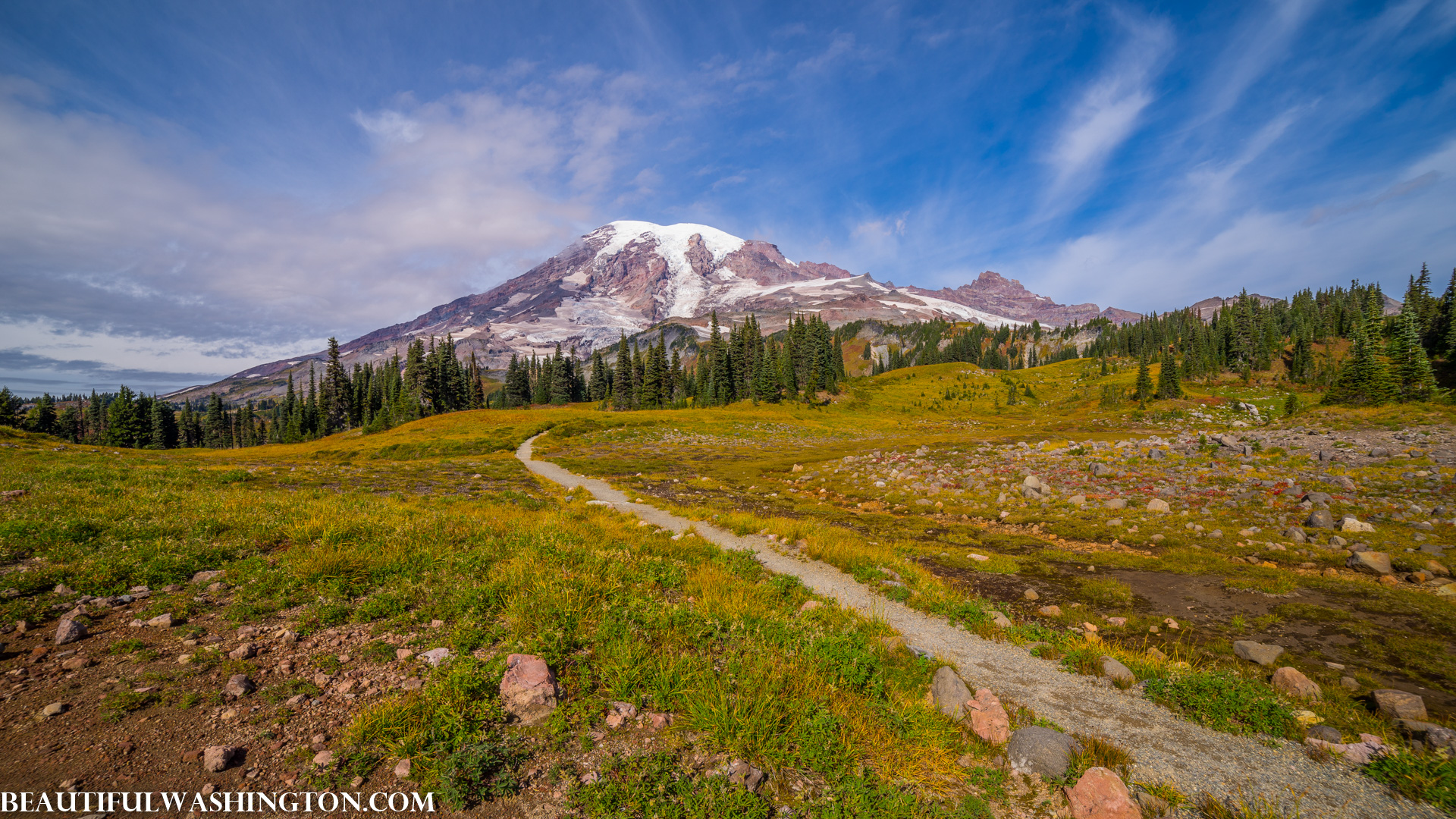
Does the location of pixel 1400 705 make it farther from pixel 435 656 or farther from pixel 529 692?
pixel 435 656

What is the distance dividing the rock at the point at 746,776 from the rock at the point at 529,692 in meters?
2.22

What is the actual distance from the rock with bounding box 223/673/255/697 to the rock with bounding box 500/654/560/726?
8.66 feet

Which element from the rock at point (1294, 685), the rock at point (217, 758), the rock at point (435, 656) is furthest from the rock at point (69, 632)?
the rock at point (1294, 685)

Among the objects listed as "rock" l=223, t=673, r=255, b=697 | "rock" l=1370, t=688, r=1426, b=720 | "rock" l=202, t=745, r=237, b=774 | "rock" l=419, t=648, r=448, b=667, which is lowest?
"rock" l=1370, t=688, r=1426, b=720

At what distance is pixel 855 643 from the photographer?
7824 mm

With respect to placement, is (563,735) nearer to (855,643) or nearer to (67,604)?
(855,643)

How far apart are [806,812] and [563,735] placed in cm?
270

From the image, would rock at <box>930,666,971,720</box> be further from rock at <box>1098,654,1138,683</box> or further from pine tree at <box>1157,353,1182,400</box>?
pine tree at <box>1157,353,1182,400</box>

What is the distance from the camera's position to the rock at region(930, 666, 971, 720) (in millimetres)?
6602

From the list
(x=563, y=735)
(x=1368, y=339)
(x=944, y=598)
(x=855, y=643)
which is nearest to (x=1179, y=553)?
(x=944, y=598)

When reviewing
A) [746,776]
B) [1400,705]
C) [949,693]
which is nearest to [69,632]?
[746,776]

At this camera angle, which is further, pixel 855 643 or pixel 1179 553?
pixel 1179 553

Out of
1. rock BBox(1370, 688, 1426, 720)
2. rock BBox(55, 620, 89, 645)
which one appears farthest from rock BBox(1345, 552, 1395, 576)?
rock BBox(55, 620, 89, 645)

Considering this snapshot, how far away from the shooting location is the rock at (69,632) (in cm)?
591
